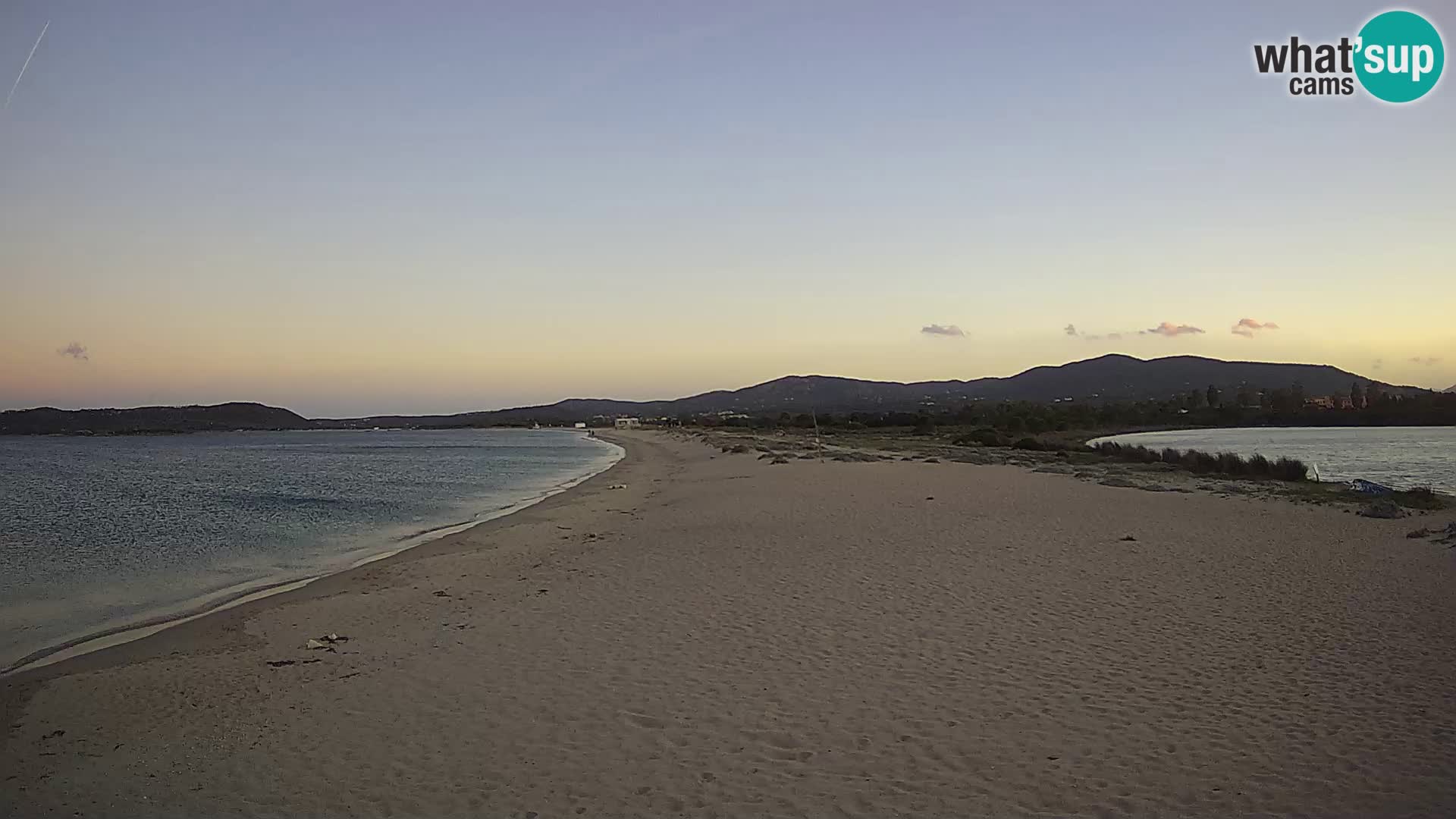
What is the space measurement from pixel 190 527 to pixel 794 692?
18.9 metres

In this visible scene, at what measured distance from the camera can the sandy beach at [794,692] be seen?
5.23 metres

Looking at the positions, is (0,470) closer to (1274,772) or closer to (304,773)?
(304,773)

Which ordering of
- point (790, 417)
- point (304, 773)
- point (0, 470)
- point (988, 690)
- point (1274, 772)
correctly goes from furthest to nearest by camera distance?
point (790, 417), point (0, 470), point (988, 690), point (304, 773), point (1274, 772)

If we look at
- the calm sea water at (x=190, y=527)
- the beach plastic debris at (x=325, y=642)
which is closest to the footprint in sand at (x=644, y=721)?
the beach plastic debris at (x=325, y=642)

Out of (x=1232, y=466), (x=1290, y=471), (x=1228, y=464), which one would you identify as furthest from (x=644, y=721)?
(x=1228, y=464)

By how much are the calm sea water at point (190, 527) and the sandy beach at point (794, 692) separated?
7.16ft

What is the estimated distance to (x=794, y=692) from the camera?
22.8 feet

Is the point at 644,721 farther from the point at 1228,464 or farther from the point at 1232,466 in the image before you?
the point at 1228,464

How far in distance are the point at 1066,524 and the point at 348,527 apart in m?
15.4

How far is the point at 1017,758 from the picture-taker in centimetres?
551

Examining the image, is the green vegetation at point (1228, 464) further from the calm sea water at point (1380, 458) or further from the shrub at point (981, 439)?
the shrub at point (981, 439)

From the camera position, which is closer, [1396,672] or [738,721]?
[738,721]

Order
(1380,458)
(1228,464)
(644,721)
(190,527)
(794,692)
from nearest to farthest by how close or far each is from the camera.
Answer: (644,721)
(794,692)
(190,527)
(1228,464)
(1380,458)

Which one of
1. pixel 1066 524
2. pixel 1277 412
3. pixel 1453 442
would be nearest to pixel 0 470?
pixel 1066 524
